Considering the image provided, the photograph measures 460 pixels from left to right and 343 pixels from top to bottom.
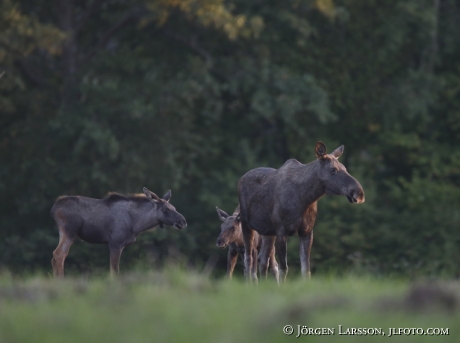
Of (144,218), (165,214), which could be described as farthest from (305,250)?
(144,218)

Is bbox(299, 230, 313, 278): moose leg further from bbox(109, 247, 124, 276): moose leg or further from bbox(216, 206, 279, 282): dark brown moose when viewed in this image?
bbox(109, 247, 124, 276): moose leg

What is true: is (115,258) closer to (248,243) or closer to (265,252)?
(248,243)

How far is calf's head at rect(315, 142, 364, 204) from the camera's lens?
12820 millimetres

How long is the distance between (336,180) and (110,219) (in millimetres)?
4173

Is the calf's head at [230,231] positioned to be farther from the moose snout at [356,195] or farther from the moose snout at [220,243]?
the moose snout at [356,195]

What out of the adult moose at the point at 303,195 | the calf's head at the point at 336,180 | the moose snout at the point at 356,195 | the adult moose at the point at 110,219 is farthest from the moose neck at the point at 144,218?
the moose snout at the point at 356,195

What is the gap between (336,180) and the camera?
42.5 ft

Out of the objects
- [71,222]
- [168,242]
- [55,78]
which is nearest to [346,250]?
[168,242]

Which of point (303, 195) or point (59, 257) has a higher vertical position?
point (303, 195)

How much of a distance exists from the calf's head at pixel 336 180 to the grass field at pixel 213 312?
358 centimetres

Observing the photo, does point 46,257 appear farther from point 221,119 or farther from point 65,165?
point 221,119

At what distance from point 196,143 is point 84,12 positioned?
5.17m

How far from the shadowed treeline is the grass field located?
52.4 ft

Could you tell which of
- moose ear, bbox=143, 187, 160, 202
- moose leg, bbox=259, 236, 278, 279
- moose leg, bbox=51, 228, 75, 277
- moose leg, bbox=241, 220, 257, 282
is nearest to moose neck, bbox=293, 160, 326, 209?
moose leg, bbox=259, 236, 278, 279
